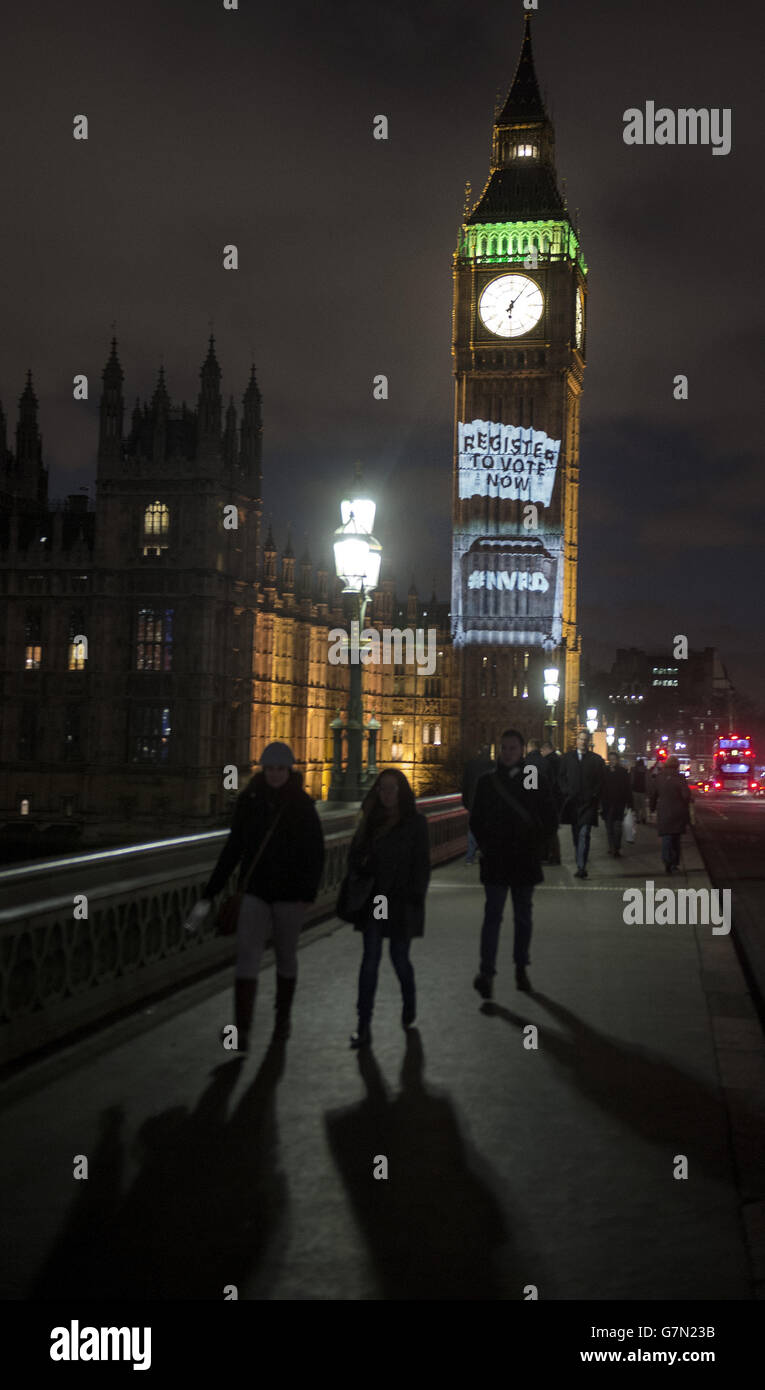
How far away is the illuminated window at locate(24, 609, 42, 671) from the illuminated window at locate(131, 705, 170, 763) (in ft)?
24.7

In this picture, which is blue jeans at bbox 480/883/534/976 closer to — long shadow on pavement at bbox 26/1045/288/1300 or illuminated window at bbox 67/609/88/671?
long shadow on pavement at bbox 26/1045/288/1300

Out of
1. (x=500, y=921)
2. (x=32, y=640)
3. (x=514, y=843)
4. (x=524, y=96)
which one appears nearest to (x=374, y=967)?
(x=500, y=921)

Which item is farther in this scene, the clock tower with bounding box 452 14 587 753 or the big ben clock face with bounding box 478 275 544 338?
the big ben clock face with bounding box 478 275 544 338

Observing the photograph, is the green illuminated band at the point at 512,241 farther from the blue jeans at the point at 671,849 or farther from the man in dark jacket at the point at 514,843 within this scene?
the man in dark jacket at the point at 514,843

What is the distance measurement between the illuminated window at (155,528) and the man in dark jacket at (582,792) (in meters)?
52.5

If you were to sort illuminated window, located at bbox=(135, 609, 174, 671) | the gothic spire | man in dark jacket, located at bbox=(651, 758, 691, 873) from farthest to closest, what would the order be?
the gothic spire, illuminated window, located at bbox=(135, 609, 174, 671), man in dark jacket, located at bbox=(651, 758, 691, 873)

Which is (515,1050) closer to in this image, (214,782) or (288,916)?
(288,916)

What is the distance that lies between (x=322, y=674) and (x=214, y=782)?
24.2 metres

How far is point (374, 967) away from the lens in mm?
8477

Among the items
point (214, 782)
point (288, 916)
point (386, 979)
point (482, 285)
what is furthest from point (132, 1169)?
point (482, 285)

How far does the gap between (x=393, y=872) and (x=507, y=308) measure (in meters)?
94.9

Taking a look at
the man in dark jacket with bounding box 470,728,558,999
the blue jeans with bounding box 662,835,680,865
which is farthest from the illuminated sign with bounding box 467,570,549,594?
the man in dark jacket with bounding box 470,728,558,999

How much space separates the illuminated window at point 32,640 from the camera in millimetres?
71750

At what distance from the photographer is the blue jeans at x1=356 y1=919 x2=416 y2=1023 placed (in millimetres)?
8461
